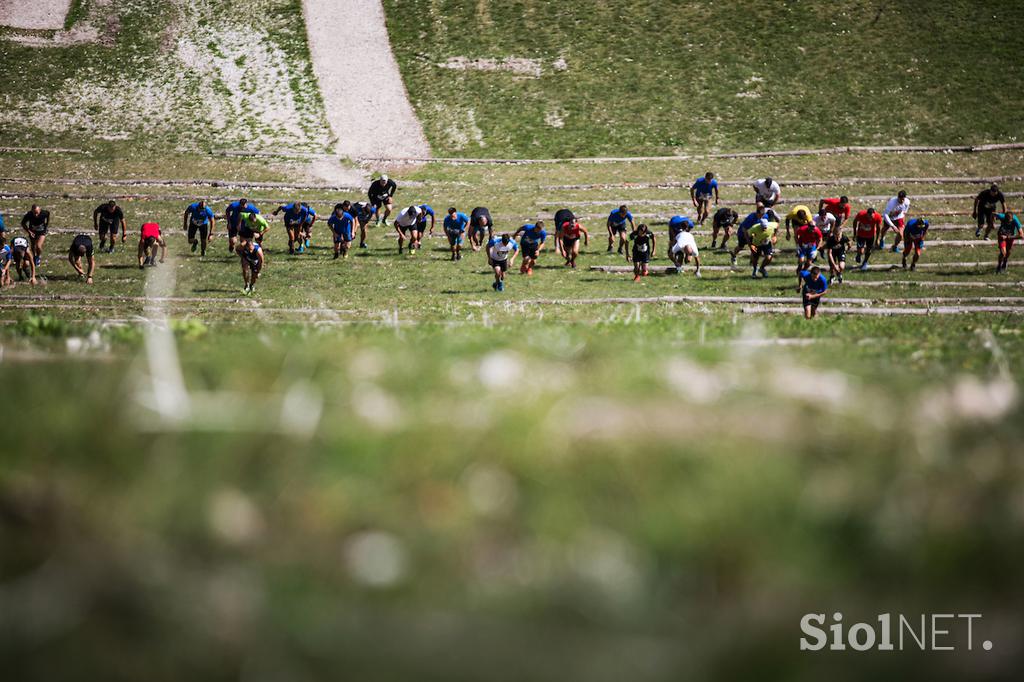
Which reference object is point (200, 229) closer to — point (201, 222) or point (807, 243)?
point (201, 222)

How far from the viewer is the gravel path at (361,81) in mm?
47469

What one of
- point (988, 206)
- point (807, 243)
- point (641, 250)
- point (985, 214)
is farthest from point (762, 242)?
point (985, 214)

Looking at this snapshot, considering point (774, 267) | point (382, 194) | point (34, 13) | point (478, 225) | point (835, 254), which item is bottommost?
point (774, 267)

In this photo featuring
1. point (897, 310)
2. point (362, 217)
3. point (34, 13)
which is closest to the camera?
point (897, 310)

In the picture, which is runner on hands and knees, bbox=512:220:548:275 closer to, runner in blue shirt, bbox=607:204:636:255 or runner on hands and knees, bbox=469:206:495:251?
runner on hands and knees, bbox=469:206:495:251

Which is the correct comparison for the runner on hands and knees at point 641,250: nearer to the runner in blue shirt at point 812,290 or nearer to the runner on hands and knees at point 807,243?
the runner on hands and knees at point 807,243

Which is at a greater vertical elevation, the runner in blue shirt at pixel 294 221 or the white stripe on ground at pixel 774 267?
the runner in blue shirt at pixel 294 221

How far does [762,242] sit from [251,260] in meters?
13.8

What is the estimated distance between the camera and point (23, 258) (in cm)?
2702

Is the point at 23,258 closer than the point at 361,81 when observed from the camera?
Yes

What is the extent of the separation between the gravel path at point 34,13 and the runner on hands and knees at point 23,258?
3557 cm

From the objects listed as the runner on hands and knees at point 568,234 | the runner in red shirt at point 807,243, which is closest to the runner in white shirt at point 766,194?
the runner in red shirt at point 807,243

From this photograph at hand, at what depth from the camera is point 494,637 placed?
4215 millimetres

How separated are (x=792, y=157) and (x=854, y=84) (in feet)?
31.6
